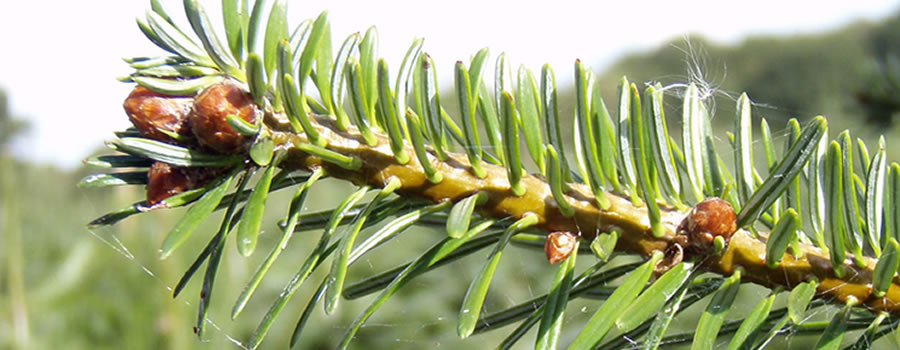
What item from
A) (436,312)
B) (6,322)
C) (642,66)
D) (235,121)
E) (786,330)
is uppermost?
(235,121)

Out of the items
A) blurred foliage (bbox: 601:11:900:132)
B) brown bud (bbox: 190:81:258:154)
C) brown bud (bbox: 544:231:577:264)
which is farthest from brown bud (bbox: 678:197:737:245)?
blurred foliage (bbox: 601:11:900:132)

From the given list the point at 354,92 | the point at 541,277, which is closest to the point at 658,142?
the point at 354,92

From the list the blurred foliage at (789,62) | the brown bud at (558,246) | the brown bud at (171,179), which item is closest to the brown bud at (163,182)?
the brown bud at (171,179)

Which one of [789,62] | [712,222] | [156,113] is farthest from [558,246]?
[789,62]

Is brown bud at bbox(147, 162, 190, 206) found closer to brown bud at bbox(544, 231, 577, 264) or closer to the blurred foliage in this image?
brown bud at bbox(544, 231, 577, 264)

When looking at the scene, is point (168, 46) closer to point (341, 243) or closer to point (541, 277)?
point (341, 243)

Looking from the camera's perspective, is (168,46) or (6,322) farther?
(6,322)
